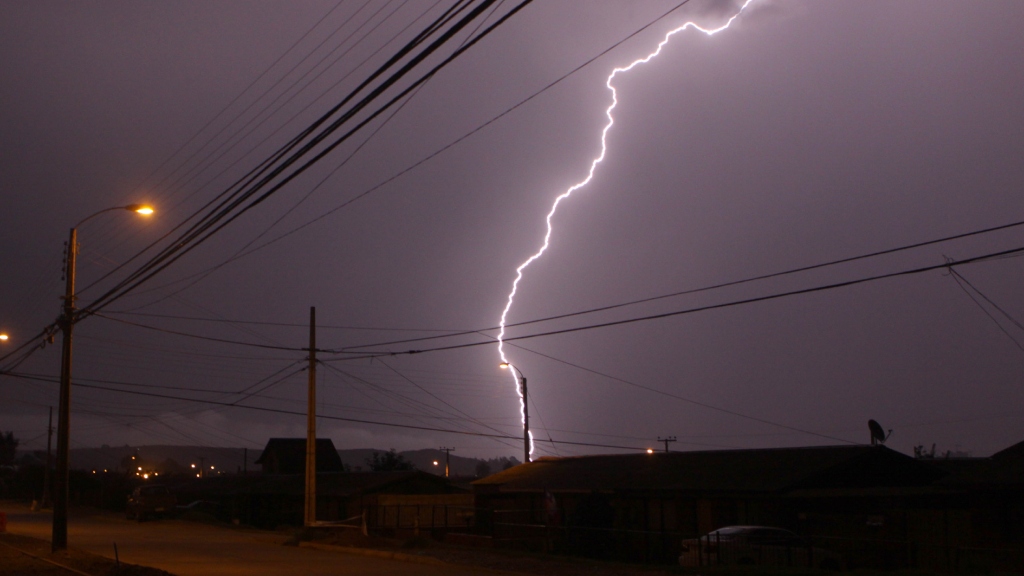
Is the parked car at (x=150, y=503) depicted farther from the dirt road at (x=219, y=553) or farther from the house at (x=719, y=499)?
the house at (x=719, y=499)

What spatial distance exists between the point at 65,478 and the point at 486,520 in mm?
16928

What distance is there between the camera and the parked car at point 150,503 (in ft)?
147

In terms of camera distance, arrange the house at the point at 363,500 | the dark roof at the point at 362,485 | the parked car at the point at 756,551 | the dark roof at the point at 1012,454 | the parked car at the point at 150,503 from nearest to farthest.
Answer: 1. the parked car at the point at 756,551
2. the dark roof at the point at 1012,454
3. the house at the point at 363,500
4. the dark roof at the point at 362,485
5. the parked car at the point at 150,503

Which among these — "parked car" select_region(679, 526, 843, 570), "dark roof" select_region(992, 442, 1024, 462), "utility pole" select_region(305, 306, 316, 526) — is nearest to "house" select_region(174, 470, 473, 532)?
"utility pole" select_region(305, 306, 316, 526)

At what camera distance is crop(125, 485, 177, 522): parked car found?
4489cm

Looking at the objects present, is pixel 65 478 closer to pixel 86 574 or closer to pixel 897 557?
pixel 86 574

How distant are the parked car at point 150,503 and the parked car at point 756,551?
33.1 metres

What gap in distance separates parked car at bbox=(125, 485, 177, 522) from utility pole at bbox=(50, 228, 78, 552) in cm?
2124

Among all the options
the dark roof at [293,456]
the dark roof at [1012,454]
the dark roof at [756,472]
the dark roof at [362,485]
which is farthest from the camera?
the dark roof at [293,456]

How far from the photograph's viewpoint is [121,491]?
63.8 m

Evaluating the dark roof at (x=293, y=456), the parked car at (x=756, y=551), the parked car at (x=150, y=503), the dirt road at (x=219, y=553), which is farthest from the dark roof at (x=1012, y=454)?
the dark roof at (x=293, y=456)

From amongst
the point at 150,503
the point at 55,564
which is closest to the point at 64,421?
the point at 55,564

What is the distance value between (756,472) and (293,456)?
175 ft

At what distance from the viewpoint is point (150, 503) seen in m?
45.2
